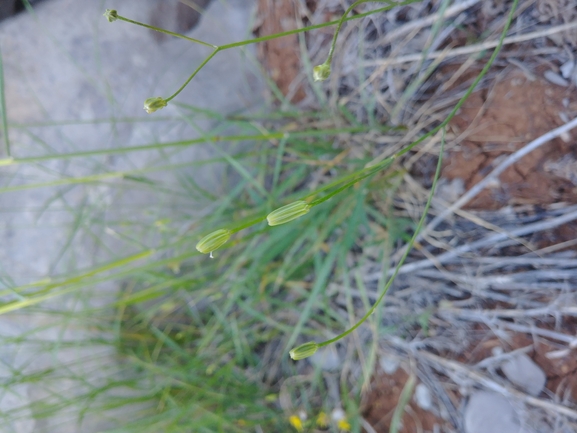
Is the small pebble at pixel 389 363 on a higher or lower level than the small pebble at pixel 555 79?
lower

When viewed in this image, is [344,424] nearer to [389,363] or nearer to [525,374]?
[389,363]

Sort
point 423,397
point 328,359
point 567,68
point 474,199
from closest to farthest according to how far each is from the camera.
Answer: point 567,68 → point 474,199 → point 423,397 → point 328,359

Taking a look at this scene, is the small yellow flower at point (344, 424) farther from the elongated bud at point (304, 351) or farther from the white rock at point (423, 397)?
the elongated bud at point (304, 351)

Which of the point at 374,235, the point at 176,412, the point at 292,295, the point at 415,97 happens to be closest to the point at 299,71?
the point at 415,97

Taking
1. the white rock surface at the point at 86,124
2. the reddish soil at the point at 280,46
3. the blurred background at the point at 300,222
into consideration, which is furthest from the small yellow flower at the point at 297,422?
the reddish soil at the point at 280,46

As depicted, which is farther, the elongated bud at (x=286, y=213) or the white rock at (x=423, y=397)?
the white rock at (x=423, y=397)

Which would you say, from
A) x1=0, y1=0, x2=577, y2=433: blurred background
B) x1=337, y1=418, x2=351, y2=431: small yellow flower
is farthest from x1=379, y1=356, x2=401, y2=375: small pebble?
x1=337, y1=418, x2=351, y2=431: small yellow flower

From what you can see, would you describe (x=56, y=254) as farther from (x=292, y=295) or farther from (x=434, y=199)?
(x=434, y=199)

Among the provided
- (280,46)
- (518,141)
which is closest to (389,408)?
(518,141)
